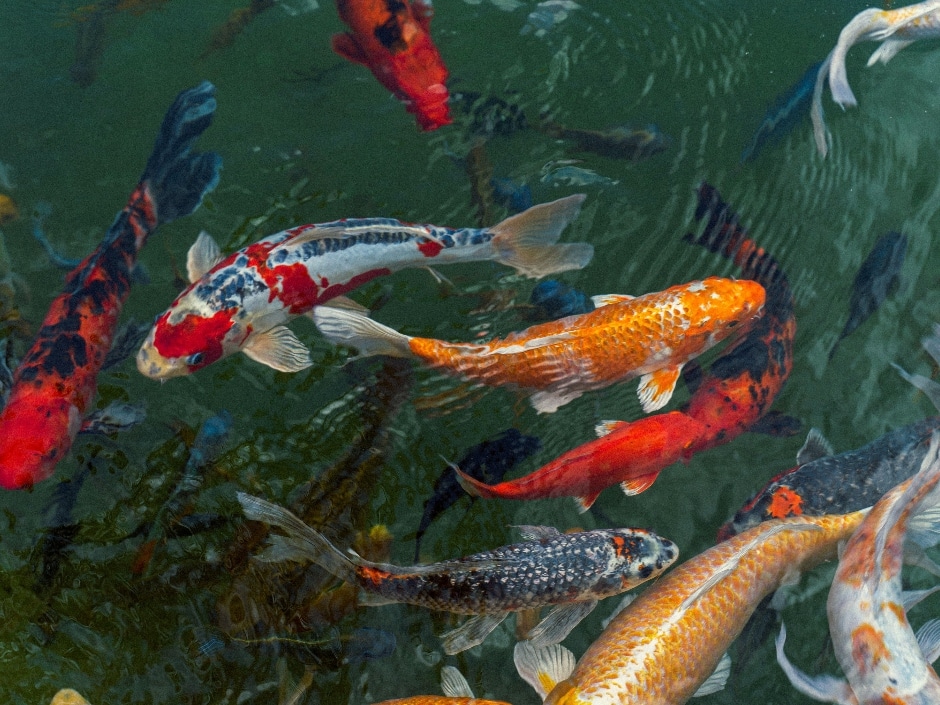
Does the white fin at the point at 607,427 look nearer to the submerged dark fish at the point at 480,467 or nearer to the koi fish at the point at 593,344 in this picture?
the koi fish at the point at 593,344

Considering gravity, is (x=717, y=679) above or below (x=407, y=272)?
below

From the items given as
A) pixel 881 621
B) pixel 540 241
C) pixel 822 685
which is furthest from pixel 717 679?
pixel 540 241

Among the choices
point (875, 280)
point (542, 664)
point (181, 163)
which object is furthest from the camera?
point (875, 280)

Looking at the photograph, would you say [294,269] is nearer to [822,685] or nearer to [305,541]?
[305,541]

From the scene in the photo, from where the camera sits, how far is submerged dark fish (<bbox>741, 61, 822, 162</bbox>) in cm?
494

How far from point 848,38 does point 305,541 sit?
3.91 m

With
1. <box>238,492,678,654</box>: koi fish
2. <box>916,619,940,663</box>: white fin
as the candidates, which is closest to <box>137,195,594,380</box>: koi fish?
<box>238,492,678,654</box>: koi fish

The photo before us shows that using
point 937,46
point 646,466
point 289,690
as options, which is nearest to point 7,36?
point 289,690

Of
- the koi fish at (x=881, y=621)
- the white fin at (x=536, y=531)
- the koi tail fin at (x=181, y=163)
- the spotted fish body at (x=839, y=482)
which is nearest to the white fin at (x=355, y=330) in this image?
the white fin at (x=536, y=531)

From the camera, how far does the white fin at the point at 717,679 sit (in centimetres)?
355

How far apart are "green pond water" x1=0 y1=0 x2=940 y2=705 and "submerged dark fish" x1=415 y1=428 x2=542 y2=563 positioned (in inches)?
2.4

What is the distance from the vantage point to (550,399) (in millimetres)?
3951

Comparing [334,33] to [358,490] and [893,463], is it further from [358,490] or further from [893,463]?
[893,463]

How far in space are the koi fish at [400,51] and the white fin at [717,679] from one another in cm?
308
